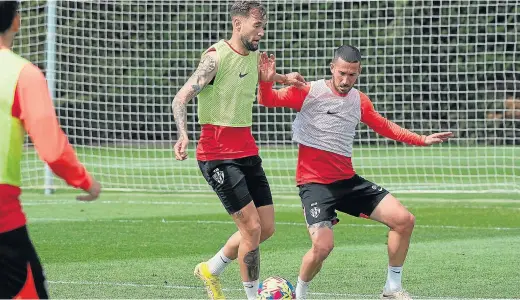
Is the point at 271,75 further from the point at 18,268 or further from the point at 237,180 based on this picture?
the point at 18,268

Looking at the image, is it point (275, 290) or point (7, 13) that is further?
point (275, 290)

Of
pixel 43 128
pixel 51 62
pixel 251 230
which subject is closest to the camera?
pixel 43 128

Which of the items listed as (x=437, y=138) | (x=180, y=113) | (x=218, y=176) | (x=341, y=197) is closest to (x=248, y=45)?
(x=180, y=113)

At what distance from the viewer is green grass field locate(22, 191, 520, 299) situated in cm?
884

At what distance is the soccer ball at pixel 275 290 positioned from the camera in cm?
762

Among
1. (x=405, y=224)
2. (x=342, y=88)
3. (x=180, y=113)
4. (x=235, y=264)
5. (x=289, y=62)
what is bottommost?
(x=235, y=264)

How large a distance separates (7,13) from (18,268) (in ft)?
3.61

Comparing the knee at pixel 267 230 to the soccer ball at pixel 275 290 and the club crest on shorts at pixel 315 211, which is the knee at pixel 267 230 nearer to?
the club crest on shorts at pixel 315 211

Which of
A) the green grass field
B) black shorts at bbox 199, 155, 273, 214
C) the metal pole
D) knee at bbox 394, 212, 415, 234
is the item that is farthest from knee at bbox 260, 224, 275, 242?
the metal pole

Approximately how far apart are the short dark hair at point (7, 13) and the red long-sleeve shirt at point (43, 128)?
28 centimetres

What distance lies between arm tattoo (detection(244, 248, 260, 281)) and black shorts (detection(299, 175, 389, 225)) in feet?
1.50

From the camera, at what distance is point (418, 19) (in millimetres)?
21234

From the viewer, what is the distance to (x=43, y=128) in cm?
469

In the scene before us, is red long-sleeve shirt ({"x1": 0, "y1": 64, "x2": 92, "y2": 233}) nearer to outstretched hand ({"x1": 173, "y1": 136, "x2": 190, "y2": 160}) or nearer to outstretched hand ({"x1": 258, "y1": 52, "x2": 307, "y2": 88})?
outstretched hand ({"x1": 173, "y1": 136, "x2": 190, "y2": 160})
